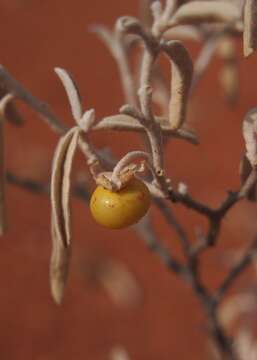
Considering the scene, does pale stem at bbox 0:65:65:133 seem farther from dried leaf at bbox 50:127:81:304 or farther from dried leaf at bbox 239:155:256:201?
dried leaf at bbox 239:155:256:201

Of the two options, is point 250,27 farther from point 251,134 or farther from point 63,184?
point 63,184

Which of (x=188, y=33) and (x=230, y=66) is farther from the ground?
(x=188, y=33)

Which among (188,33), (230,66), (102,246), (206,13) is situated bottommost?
(102,246)

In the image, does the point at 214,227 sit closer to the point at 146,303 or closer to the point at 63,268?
the point at 63,268

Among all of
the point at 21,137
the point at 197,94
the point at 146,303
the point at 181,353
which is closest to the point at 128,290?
the point at 146,303

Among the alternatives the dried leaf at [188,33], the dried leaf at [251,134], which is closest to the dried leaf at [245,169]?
the dried leaf at [251,134]

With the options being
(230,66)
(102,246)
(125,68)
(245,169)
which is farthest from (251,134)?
(102,246)

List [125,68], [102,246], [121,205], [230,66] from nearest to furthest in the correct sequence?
[121,205]
[125,68]
[230,66]
[102,246]

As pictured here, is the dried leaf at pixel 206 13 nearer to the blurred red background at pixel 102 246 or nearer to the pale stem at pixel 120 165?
the pale stem at pixel 120 165
